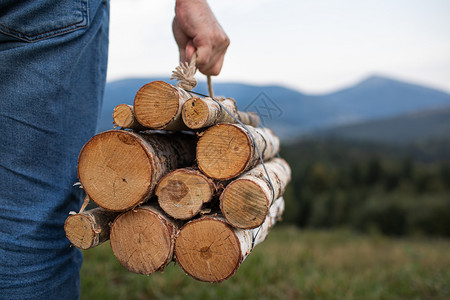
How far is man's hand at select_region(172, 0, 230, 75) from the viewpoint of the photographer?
210 cm

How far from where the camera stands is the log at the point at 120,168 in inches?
62.4

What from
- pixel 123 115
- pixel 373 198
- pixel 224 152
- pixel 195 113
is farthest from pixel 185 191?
pixel 373 198

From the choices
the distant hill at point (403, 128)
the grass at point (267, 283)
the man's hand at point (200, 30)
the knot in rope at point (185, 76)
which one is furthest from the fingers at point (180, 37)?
the distant hill at point (403, 128)

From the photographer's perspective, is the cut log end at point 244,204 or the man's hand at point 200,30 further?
the man's hand at point 200,30

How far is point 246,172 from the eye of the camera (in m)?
1.73

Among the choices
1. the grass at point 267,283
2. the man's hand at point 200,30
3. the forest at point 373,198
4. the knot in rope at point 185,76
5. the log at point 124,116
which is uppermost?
the man's hand at point 200,30

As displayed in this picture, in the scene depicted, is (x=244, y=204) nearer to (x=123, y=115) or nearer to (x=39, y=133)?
(x=123, y=115)

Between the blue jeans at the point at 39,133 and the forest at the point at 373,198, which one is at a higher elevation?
the blue jeans at the point at 39,133

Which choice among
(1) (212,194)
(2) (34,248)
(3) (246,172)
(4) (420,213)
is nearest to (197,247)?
(1) (212,194)

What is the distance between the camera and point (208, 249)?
1628mm

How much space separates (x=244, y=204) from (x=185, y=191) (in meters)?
0.28

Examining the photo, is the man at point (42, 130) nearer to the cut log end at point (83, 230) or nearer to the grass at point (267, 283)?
Result: the cut log end at point (83, 230)

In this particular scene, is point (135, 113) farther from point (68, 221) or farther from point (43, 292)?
point (43, 292)

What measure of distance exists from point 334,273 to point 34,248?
5.00 m
